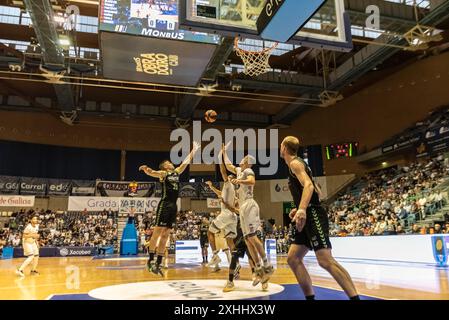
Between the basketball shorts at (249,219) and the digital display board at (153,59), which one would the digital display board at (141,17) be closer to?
the digital display board at (153,59)

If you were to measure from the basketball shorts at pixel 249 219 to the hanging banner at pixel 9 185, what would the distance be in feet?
74.7

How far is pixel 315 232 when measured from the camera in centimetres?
374

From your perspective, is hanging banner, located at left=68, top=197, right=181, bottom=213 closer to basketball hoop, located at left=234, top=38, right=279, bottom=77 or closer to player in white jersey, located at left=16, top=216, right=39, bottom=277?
player in white jersey, located at left=16, top=216, right=39, bottom=277

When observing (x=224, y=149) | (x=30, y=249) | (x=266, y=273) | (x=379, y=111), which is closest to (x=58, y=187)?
(x=30, y=249)

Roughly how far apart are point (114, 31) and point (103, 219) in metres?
17.7

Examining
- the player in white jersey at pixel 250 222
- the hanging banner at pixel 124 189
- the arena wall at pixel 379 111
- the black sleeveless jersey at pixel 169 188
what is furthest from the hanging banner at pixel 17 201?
the player in white jersey at pixel 250 222

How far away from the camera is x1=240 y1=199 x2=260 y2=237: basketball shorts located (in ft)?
18.6

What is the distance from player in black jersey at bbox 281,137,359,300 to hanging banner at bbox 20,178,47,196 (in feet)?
80.4

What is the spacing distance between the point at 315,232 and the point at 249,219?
6.71ft

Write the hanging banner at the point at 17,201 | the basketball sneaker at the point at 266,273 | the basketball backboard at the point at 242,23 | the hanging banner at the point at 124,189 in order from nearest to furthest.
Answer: the basketball sneaker at the point at 266,273, the basketball backboard at the point at 242,23, the hanging banner at the point at 17,201, the hanging banner at the point at 124,189

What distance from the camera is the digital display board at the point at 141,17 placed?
354 inches

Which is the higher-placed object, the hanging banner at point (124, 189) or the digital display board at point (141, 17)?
the digital display board at point (141, 17)

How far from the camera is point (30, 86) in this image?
A: 24.5m

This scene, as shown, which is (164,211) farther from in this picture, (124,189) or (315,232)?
(124,189)
